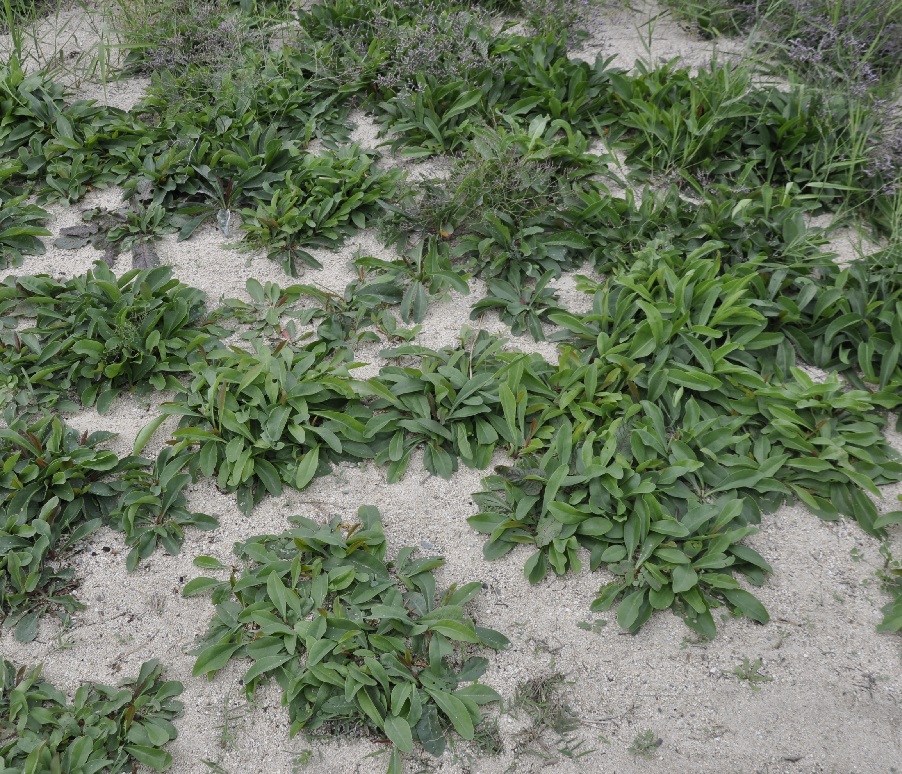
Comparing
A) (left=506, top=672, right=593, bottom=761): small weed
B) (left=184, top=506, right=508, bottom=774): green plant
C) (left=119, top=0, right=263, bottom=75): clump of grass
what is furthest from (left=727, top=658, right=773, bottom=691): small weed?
(left=119, top=0, right=263, bottom=75): clump of grass

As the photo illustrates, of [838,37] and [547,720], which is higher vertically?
[838,37]

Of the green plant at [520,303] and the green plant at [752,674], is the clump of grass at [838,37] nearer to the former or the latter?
the green plant at [520,303]

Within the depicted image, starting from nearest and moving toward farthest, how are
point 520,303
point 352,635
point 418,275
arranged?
point 352,635 → point 520,303 → point 418,275

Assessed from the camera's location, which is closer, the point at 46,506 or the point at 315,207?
the point at 46,506

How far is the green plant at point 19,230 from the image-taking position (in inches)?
162

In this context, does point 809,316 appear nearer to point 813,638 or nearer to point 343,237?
point 813,638

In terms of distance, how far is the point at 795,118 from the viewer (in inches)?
171

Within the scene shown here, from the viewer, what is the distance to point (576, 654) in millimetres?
2855

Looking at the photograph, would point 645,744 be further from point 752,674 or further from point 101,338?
point 101,338

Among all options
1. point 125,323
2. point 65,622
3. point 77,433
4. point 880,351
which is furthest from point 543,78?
point 65,622

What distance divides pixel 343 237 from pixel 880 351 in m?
2.64

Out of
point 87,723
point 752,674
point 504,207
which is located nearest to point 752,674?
point 752,674

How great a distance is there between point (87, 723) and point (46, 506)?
2.90 ft

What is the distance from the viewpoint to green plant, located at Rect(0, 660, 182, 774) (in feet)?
8.36
